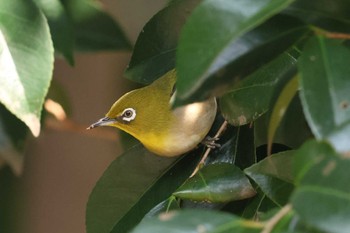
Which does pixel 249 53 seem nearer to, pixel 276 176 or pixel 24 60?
pixel 276 176

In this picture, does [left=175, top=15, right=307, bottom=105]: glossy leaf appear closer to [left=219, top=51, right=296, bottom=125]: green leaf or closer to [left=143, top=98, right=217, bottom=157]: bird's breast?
[left=219, top=51, right=296, bottom=125]: green leaf

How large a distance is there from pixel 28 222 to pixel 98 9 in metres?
0.78

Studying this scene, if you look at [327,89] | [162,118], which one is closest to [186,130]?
[162,118]

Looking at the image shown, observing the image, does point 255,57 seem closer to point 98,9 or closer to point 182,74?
point 182,74

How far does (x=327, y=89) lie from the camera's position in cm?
42

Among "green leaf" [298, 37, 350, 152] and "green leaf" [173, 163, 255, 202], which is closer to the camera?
"green leaf" [298, 37, 350, 152]

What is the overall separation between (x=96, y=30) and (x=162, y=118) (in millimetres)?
302

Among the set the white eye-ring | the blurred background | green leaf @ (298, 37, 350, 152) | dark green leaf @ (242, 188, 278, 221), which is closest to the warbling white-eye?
the white eye-ring

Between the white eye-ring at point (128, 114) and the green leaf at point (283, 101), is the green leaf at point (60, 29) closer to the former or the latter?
the white eye-ring at point (128, 114)

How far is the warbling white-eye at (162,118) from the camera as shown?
665 mm

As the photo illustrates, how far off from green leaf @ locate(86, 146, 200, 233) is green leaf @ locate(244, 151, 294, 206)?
15cm

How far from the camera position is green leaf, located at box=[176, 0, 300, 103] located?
0.40m

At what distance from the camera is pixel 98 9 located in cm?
97

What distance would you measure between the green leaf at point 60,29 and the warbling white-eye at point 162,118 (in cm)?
9
